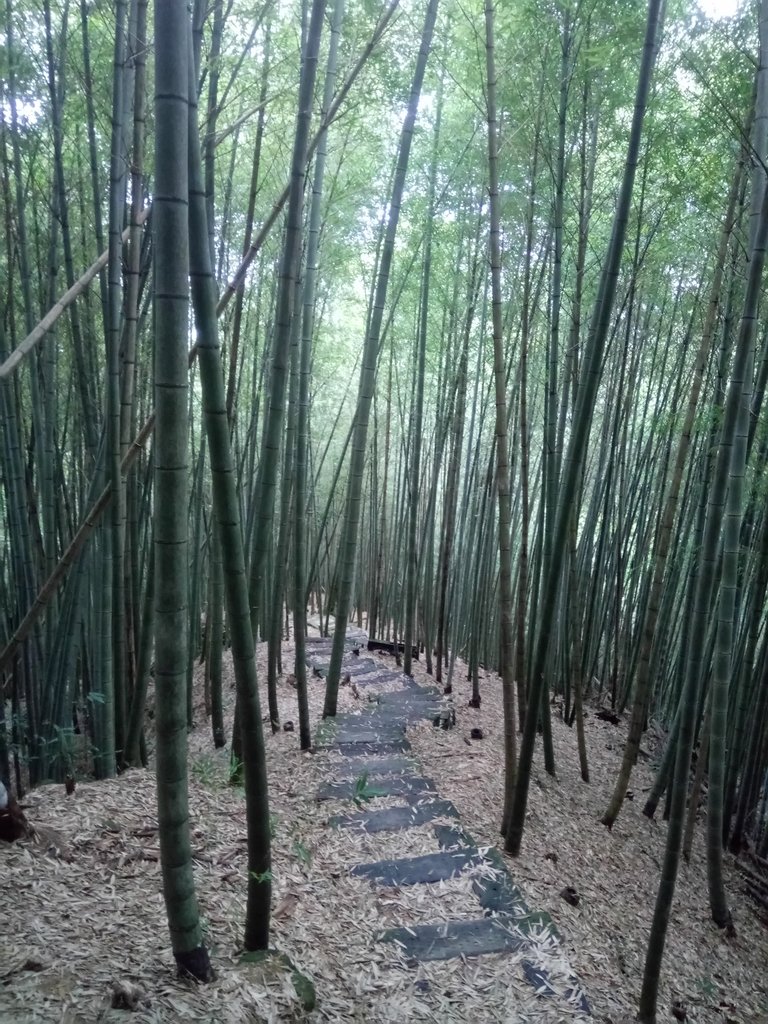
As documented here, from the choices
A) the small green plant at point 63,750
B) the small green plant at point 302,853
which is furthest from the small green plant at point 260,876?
the small green plant at point 63,750

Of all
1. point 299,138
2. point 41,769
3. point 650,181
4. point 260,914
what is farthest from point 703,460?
point 41,769

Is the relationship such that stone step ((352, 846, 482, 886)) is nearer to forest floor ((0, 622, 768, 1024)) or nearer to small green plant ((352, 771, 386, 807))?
forest floor ((0, 622, 768, 1024))

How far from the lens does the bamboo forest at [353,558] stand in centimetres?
146

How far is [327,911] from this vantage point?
6.83ft

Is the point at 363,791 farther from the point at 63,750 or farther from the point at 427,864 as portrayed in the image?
the point at 63,750

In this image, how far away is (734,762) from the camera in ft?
10.3

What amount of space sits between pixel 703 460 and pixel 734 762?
4.97 feet

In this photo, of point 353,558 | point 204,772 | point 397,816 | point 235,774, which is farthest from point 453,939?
point 353,558

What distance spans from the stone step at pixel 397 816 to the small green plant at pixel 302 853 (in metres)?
0.24

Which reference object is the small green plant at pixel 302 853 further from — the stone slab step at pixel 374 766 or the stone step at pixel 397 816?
the stone slab step at pixel 374 766

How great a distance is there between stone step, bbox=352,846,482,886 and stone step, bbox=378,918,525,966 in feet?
0.76

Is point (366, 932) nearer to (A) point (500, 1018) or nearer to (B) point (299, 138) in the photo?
(A) point (500, 1018)

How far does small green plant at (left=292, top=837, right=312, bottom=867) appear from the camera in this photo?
2328 mm

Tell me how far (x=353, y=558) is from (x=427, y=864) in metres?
1.40
